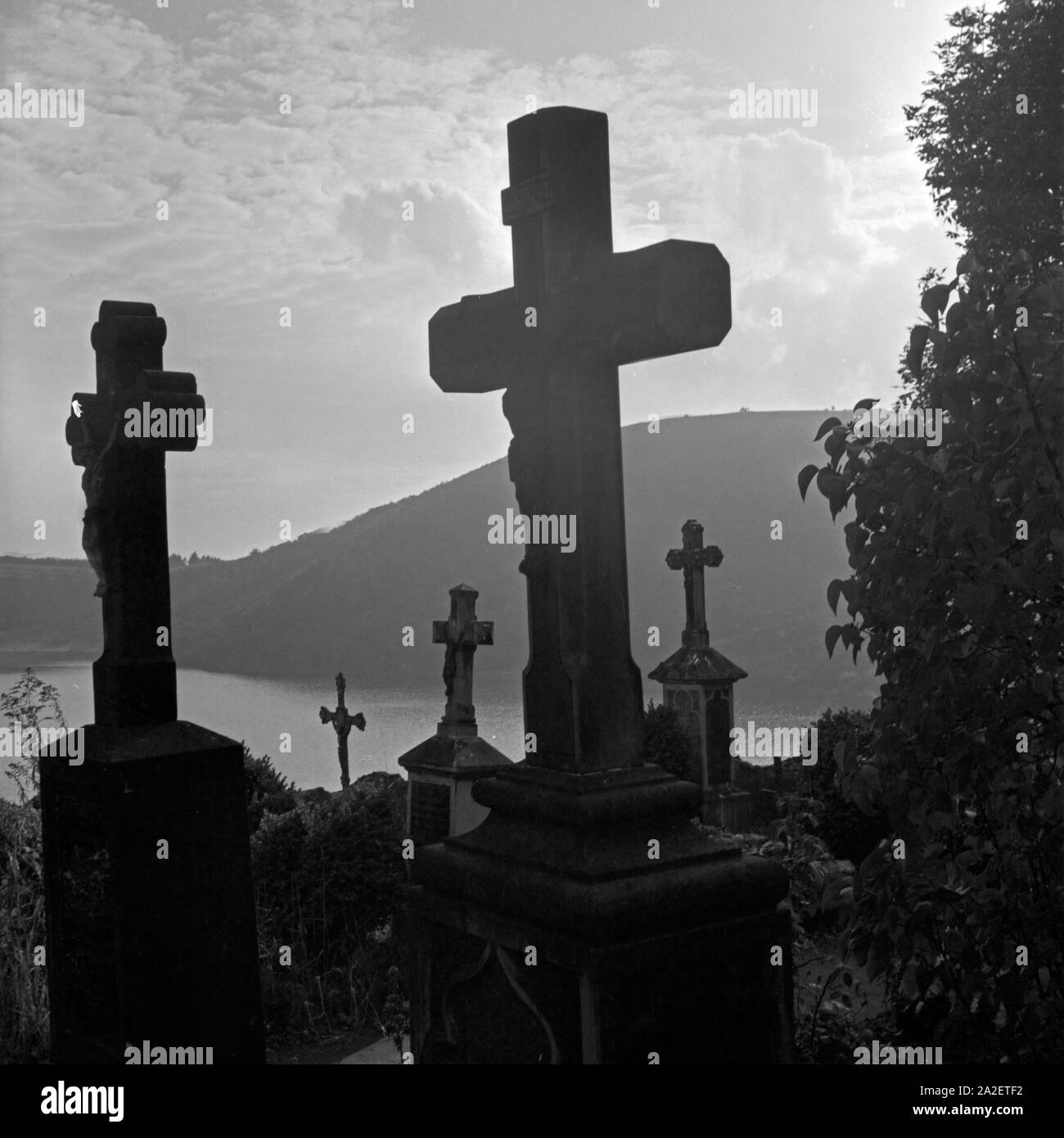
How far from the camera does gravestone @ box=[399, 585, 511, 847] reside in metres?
9.12

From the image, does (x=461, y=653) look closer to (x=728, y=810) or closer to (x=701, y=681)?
(x=701, y=681)

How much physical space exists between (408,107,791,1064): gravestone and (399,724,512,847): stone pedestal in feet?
17.4

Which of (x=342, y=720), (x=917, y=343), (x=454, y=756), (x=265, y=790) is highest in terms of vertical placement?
(x=917, y=343)

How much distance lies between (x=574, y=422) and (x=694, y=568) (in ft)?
31.7

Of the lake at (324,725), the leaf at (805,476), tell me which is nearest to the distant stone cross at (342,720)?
the lake at (324,725)

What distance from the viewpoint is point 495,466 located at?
56.0 meters

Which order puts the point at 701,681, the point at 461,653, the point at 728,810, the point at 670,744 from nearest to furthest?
the point at 461,653 → the point at 728,810 → the point at 670,744 → the point at 701,681

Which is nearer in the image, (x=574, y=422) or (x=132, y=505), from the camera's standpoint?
(x=574, y=422)

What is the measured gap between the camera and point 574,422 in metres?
3.57

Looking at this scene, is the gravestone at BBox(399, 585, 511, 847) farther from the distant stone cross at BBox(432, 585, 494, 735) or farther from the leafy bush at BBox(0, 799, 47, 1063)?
the leafy bush at BBox(0, 799, 47, 1063)

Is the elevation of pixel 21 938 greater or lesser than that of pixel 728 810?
greater

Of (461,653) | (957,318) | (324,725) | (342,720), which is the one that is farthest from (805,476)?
(324,725)

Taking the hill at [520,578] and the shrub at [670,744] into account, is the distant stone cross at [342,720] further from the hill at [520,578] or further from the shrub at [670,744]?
the hill at [520,578]

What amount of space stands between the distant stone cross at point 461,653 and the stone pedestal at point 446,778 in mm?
58
